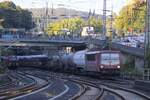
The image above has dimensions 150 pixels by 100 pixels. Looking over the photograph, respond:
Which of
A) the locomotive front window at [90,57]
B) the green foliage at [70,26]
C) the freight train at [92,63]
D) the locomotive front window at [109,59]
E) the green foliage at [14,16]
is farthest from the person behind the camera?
the green foliage at [70,26]

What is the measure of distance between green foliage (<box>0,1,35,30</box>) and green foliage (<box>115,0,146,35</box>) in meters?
29.8

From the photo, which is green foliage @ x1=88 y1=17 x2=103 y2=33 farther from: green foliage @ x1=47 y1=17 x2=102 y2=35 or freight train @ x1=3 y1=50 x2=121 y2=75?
freight train @ x1=3 y1=50 x2=121 y2=75

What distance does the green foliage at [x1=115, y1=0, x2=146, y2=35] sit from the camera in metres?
112

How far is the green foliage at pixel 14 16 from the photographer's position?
139175 millimetres

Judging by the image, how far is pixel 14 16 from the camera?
141 metres

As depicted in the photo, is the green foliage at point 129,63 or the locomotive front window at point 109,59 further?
the green foliage at point 129,63

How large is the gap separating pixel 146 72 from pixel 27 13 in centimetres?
10879

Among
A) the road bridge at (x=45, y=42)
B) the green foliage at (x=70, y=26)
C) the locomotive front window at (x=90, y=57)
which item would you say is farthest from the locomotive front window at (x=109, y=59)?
the green foliage at (x=70, y=26)

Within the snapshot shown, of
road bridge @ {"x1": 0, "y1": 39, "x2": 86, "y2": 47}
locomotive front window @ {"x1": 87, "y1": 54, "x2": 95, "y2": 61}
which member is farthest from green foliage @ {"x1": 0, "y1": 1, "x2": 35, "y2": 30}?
locomotive front window @ {"x1": 87, "y1": 54, "x2": 95, "y2": 61}

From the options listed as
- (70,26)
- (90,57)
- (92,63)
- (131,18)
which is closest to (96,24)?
(70,26)

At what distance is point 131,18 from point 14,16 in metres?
36.5

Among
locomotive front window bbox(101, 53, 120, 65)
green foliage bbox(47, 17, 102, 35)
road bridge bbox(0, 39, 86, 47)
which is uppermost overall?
green foliage bbox(47, 17, 102, 35)

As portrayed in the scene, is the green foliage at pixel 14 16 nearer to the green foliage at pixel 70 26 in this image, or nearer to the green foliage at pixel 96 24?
the green foliage at pixel 96 24

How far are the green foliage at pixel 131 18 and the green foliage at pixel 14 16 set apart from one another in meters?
29.8
